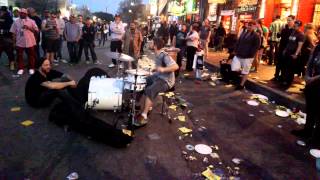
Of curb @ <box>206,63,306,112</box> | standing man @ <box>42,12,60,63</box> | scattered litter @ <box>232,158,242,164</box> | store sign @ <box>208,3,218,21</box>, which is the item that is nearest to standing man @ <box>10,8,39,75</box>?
standing man @ <box>42,12,60,63</box>

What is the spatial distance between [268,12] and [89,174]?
622 inches

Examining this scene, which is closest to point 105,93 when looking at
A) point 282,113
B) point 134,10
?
point 282,113

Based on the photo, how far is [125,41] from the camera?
1115 centimetres

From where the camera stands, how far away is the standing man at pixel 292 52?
884 centimetres

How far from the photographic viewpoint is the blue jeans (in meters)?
12.8

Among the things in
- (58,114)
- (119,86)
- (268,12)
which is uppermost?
(268,12)

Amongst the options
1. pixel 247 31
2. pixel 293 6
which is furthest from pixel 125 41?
pixel 293 6

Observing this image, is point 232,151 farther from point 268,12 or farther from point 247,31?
point 268,12

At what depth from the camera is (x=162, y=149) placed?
5.03 m

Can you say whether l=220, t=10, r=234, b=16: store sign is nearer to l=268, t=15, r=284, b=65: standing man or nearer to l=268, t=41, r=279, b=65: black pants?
l=268, t=41, r=279, b=65: black pants

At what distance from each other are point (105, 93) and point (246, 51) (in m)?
4.96

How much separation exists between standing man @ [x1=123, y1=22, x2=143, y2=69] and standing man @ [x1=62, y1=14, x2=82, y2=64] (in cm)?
248

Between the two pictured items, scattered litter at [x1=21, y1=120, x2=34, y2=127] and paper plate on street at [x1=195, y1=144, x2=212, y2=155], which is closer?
paper plate on street at [x1=195, y1=144, x2=212, y2=155]

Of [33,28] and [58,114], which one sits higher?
[33,28]
